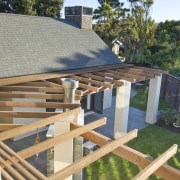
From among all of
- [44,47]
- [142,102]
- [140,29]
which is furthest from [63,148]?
[140,29]

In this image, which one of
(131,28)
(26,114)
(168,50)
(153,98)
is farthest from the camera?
(131,28)

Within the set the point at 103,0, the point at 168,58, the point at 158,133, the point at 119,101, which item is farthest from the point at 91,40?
the point at 103,0

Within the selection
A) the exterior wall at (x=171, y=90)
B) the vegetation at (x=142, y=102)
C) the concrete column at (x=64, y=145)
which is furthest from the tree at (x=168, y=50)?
the concrete column at (x=64, y=145)

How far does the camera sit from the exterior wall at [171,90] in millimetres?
19281

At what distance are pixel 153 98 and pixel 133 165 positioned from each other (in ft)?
19.6

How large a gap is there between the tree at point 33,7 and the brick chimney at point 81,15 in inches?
484

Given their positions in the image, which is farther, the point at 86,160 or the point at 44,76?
the point at 44,76

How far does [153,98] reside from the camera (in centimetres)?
1542

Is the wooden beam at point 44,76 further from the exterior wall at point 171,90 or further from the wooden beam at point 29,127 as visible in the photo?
the exterior wall at point 171,90

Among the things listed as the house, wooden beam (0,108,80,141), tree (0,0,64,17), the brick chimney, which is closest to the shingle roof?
the house

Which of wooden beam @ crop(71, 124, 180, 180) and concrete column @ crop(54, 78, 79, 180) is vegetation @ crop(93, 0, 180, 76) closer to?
concrete column @ crop(54, 78, 79, 180)

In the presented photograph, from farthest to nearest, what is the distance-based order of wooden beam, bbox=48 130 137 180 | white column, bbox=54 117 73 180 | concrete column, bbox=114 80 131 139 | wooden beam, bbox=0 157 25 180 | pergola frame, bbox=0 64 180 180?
concrete column, bbox=114 80 131 139, white column, bbox=54 117 73 180, pergola frame, bbox=0 64 180 180, wooden beam, bbox=48 130 137 180, wooden beam, bbox=0 157 25 180

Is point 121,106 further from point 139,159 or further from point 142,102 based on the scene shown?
point 139,159

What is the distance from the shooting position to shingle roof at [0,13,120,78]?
38.9 feet
